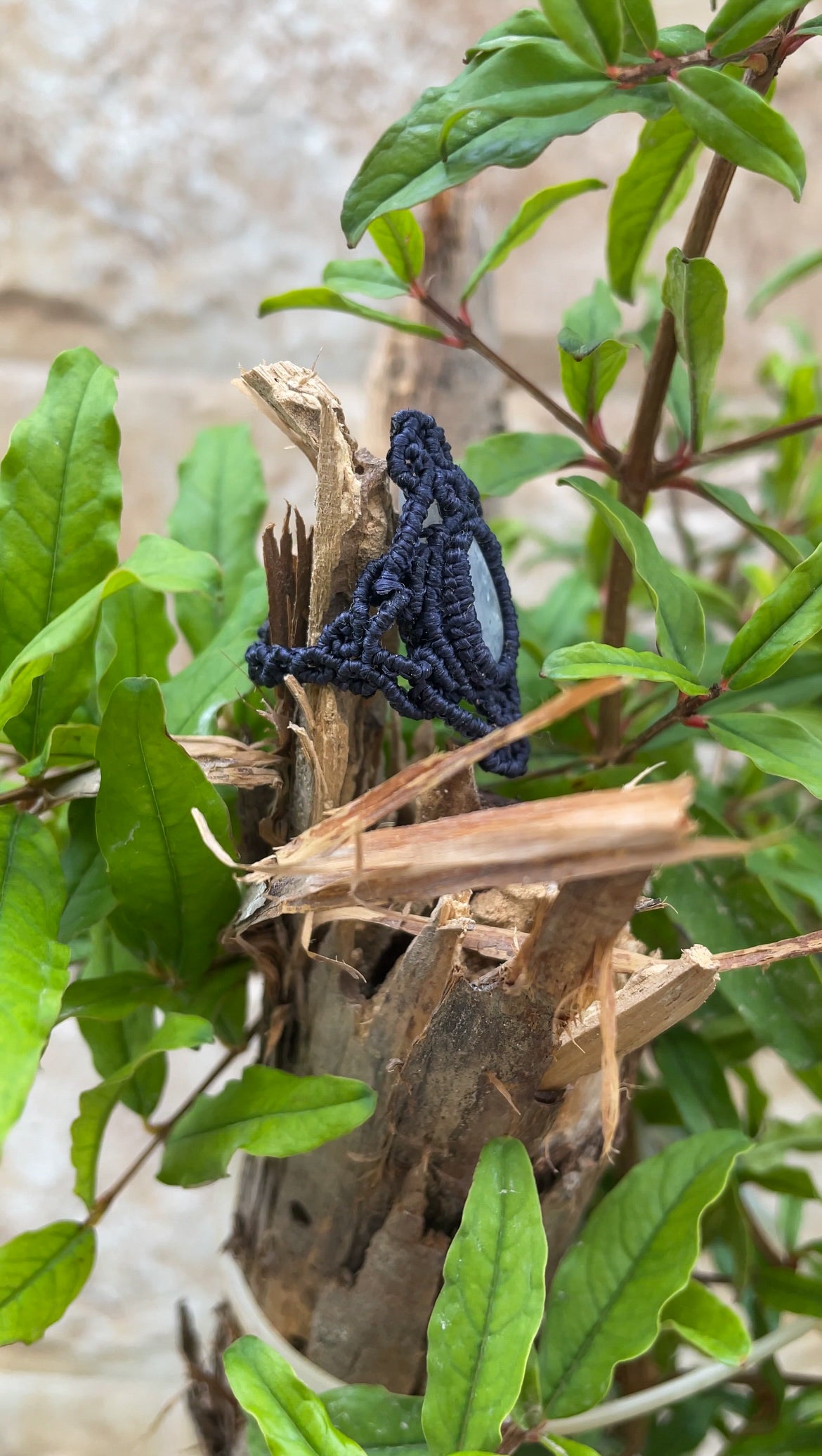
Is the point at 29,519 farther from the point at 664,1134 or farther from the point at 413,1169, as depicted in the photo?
the point at 664,1134

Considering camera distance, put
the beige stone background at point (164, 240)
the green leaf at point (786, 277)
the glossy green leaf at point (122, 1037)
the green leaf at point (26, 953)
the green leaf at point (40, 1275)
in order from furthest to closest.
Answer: the beige stone background at point (164, 240) < the green leaf at point (786, 277) < the glossy green leaf at point (122, 1037) < the green leaf at point (40, 1275) < the green leaf at point (26, 953)

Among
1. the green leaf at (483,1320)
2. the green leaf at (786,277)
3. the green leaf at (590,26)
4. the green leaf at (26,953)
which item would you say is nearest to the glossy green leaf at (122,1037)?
the green leaf at (26,953)

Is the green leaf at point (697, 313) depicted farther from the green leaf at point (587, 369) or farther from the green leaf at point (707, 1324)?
the green leaf at point (707, 1324)

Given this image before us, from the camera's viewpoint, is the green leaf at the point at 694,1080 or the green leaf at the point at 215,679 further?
the green leaf at the point at 694,1080

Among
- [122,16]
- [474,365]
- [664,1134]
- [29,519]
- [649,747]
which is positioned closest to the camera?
[29,519]

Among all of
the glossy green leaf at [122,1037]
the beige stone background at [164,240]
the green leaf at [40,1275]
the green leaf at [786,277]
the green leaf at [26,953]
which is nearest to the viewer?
the green leaf at [26,953]

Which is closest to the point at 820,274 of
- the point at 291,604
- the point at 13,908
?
the point at 291,604

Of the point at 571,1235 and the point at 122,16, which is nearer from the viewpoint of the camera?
the point at 571,1235
